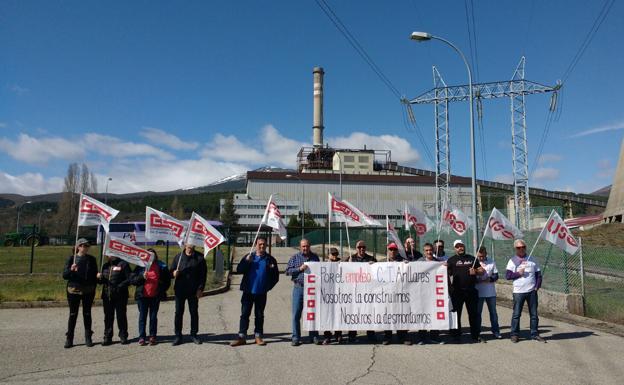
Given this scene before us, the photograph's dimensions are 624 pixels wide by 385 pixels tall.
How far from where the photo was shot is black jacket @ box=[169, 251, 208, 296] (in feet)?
29.1

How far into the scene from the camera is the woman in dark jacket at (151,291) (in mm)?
8773

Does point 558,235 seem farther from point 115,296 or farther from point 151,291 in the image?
point 115,296

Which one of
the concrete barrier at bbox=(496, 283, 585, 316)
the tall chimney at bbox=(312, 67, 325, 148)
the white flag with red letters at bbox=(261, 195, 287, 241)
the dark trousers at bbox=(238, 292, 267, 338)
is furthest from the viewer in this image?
the tall chimney at bbox=(312, 67, 325, 148)

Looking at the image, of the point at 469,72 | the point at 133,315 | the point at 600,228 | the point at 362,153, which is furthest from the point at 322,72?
the point at 133,315

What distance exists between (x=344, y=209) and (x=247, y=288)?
3279 mm

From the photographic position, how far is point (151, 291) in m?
8.90

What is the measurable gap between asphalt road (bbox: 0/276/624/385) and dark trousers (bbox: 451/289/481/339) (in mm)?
341

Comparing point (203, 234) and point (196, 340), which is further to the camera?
point (203, 234)

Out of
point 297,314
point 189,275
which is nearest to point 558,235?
point 297,314

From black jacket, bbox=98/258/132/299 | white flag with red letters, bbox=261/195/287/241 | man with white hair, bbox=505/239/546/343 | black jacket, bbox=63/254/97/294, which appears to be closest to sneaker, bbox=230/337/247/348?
black jacket, bbox=98/258/132/299

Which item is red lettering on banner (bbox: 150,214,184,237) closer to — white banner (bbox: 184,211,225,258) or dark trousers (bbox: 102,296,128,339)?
white banner (bbox: 184,211,225,258)

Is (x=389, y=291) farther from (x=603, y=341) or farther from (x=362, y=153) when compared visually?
(x=362, y=153)

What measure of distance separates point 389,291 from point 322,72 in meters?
92.4

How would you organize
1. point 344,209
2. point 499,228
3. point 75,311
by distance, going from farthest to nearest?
1. point 344,209
2. point 499,228
3. point 75,311
